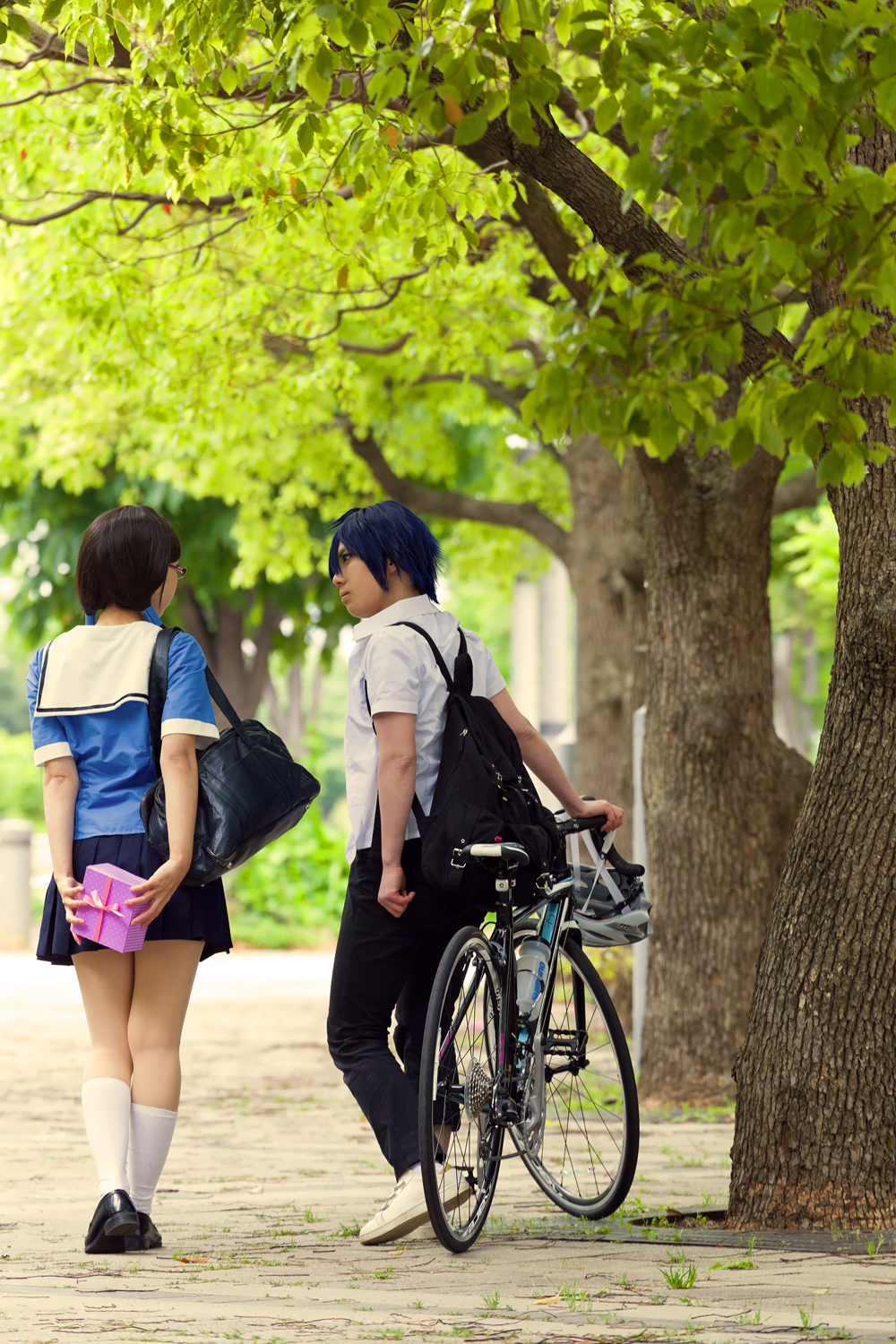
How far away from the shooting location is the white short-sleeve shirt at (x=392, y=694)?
4.44 metres

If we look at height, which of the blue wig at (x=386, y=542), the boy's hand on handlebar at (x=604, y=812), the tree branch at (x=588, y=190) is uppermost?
the tree branch at (x=588, y=190)

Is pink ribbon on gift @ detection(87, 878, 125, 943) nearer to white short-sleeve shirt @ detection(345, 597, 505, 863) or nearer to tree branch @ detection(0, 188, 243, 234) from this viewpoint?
white short-sleeve shirt @ detection(345, 597, 505, 863)

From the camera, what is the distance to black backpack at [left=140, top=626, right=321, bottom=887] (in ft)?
14.5

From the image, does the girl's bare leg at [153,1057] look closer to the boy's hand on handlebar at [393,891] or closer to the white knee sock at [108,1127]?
the white knee sock at [108,1127]

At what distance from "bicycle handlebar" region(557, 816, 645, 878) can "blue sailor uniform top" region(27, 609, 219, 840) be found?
3.35 feet

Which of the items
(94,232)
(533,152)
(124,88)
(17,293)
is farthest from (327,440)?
(533,152)

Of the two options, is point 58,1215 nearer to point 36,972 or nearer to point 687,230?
point 687,230

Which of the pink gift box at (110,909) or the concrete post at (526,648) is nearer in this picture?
the pink gift box at (110,909)

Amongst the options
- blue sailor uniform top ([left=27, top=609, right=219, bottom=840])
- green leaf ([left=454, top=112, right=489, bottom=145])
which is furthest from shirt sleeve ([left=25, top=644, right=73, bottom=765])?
green leaf ([left=454, top=112, right=489, bottom=145])

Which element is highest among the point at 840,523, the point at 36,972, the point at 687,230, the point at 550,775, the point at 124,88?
the point at 124,88

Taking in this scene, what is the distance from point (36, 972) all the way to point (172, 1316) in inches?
517

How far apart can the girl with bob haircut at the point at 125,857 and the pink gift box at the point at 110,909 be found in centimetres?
4

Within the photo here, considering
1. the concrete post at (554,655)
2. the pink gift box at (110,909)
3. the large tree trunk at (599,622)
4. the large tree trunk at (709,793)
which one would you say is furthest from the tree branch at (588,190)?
the concrete post at (554,655)

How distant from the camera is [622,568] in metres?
10.6
